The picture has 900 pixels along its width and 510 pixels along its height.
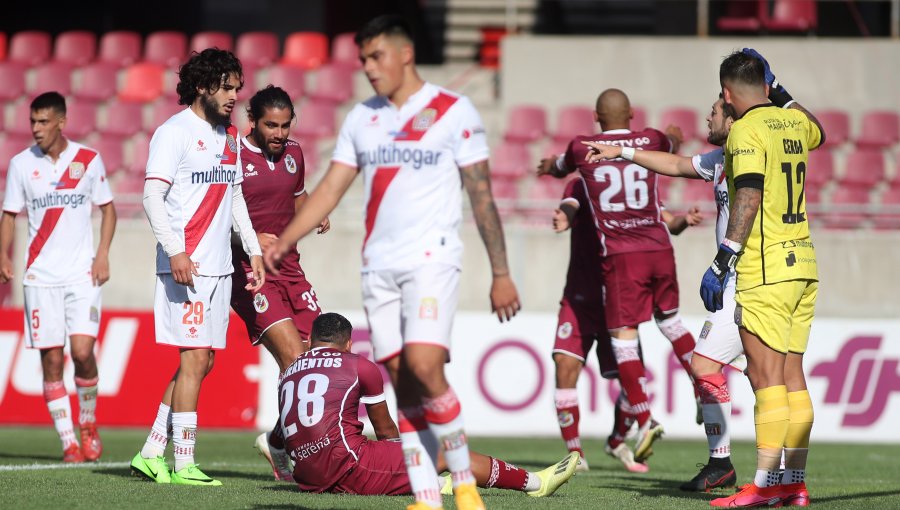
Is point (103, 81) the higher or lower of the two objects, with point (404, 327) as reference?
higher

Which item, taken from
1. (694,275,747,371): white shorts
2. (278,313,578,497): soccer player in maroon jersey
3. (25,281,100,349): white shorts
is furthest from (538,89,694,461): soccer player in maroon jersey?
(25,281,100,349): white shorts

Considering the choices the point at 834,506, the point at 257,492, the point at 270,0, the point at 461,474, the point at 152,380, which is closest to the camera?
the point at 461,474

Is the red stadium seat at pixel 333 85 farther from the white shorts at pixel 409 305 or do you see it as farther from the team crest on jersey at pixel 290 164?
the white shorts at pixel 409 305

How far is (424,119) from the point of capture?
5.55 meters

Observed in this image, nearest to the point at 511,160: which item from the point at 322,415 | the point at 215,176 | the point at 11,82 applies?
the point at 11,82

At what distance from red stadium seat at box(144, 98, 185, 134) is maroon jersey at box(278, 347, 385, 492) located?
12231 millimetres

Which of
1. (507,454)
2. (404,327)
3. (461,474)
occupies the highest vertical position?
(404,327)

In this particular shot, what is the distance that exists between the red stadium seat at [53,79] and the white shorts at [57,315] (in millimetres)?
11638

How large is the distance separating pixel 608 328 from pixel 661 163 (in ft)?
7.19

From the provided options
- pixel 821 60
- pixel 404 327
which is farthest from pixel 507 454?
pixel 821 60

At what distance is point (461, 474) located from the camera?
551 cm

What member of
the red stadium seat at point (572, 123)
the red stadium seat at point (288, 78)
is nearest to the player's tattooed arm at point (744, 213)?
the red stadium seat at point (572, 123)

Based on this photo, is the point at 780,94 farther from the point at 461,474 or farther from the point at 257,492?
the point at 257,492

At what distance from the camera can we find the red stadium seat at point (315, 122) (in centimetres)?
1839
